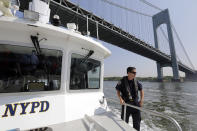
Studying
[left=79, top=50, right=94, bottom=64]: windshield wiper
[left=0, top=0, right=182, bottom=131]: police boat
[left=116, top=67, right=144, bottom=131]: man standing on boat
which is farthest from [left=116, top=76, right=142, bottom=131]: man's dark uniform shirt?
[left=79, top=50, right=94, bottom=64]: windshield wiper

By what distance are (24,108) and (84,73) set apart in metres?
1.16

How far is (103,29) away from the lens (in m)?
23.9

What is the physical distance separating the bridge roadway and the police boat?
13182 millimetres

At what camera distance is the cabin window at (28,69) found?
191 cm

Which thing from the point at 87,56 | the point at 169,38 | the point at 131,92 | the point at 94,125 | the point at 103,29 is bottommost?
the point at 94,125

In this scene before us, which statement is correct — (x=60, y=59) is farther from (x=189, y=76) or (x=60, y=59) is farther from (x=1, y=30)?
(x=189, y=76)

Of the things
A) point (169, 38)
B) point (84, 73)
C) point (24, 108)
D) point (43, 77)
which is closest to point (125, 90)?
point (84, 73)

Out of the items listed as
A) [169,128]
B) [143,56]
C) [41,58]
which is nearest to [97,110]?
[41,58]

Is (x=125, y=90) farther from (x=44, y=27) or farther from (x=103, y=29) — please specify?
(x=103, y=29)

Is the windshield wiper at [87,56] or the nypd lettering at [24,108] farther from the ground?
the windshield wiper at [87,56]

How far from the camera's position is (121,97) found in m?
2.92

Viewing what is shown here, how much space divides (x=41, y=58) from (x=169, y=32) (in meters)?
41.3

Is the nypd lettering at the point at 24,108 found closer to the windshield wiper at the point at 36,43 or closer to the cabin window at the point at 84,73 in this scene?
the cabin window at the point at 84,73

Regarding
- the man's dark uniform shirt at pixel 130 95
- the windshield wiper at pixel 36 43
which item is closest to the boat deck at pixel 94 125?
the man's dark uniform shirt at pixel 130 95
